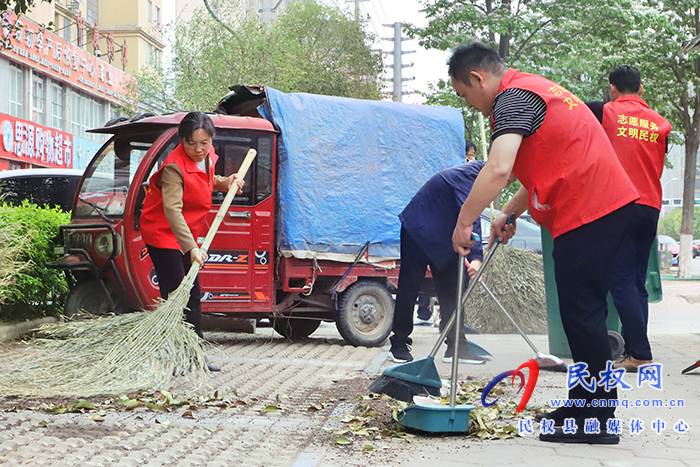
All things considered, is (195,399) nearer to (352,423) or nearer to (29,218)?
(352,423)

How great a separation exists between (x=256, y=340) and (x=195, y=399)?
13.0 ft

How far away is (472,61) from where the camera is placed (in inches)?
153

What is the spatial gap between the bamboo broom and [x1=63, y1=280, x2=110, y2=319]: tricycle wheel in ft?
5.87

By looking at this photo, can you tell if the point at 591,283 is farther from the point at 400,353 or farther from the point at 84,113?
the point at 84,113

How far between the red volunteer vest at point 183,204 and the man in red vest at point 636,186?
2895mm

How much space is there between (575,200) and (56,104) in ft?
99.6

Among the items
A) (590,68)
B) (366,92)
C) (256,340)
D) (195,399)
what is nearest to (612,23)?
(590,68)

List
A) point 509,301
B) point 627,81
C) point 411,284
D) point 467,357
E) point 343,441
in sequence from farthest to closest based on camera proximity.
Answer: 1. point 509,301
2. point 467,357
3. point 411,284
4. point 627,81
5. point 343,441

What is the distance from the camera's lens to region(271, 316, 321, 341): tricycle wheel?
9070 mm

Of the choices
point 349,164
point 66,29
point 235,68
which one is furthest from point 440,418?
point 66,29

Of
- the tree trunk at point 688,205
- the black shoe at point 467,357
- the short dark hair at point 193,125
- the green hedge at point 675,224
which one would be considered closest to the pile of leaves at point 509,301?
the black shoe at point 467,357

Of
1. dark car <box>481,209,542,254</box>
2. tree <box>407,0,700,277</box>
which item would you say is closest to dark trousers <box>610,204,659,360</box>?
dark car <box>481,209,542,254</box>

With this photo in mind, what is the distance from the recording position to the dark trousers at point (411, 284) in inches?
259

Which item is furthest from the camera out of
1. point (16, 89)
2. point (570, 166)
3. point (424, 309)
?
point (16, 89)
